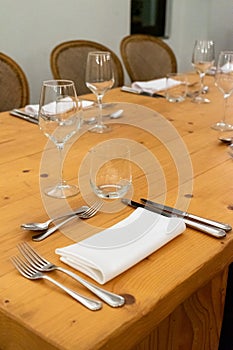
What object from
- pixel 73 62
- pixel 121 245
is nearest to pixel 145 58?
pixel 73 62

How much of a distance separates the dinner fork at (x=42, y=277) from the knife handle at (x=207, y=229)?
0.27 m

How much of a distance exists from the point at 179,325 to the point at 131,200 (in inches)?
10.2

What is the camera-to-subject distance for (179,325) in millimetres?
920

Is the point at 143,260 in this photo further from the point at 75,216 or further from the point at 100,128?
the point at 100,128

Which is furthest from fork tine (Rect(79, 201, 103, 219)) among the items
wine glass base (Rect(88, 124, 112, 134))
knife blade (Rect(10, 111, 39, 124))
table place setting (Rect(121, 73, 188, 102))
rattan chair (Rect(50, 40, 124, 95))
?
rattan chair (Rect(50, 40, 124, 95))

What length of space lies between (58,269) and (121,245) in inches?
4.4

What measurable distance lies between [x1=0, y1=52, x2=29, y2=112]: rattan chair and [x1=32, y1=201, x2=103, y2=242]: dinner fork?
3.70 feet

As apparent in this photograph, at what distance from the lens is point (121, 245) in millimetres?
759

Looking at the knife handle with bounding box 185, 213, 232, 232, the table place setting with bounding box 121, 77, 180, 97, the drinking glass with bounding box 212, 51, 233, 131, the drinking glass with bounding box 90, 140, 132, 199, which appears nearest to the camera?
the knife handle with bounding box 185, 213, 232, 232

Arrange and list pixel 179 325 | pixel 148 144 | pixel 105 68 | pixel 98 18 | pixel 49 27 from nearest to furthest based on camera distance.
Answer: pixel 179 325
pixel 148 144
pixel 105 68
pixel 49 27
pixel 98 18

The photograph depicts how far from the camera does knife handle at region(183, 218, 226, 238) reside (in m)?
0.82

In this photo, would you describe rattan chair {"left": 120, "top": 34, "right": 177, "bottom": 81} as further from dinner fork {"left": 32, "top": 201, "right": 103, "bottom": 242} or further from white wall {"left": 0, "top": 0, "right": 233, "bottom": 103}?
dinner fork {"left": 32, "top": 201, "right": 103, "bottom": 242}

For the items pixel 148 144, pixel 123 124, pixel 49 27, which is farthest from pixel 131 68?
pixel 148 144

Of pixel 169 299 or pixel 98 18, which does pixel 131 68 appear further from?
pixel 169 299
